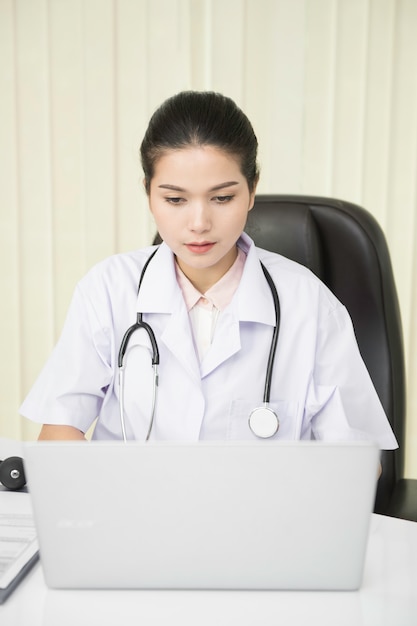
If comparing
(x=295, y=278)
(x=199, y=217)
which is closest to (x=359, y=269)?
(x=295, y=278)

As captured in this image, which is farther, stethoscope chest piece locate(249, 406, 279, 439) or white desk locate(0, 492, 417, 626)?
stethoscope chest piece locate(249, 406, 279, 439)

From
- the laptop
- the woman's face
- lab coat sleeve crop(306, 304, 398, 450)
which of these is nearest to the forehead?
the woman's face

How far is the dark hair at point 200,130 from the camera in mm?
1163

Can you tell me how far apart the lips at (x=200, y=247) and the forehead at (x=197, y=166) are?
0.34 feet

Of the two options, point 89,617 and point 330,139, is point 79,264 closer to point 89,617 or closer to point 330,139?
point 330,139

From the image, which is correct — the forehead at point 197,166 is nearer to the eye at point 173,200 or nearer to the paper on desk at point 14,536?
the eye at point 173,200

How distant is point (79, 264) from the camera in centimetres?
230

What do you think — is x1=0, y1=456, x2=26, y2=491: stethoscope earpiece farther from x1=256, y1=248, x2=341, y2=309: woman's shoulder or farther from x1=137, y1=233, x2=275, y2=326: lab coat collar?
x1=256, y1=248, x2=341, y2=309: woman's shoulder

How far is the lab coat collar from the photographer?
1.22 m

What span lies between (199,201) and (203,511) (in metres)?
0.61

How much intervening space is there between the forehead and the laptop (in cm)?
61

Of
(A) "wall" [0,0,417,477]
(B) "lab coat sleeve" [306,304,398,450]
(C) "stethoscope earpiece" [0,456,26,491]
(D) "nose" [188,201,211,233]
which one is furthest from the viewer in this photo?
(A) "wall" [0,0,417,477]

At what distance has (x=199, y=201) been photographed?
1.12 metres

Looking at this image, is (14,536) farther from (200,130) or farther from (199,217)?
(200,130)
